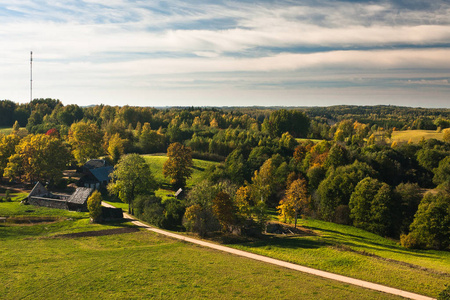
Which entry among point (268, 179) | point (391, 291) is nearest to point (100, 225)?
point (268, 179)

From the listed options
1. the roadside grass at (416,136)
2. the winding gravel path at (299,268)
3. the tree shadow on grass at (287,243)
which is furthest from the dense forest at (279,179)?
the roadside grass at (416,136)

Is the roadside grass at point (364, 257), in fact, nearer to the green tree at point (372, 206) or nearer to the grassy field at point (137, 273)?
the green tree at point (372, 206)

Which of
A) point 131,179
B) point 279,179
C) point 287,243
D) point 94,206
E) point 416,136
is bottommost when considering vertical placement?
point 287,243

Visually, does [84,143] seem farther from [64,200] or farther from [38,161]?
[64,200]

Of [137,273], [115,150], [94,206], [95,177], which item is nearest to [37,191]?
[95,177]

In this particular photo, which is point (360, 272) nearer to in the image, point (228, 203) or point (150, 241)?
point (228, 203)

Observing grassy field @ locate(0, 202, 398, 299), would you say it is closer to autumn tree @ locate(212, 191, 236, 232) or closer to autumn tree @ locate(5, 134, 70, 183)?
autumn tree @ locate(212, 191, 236, 232)
